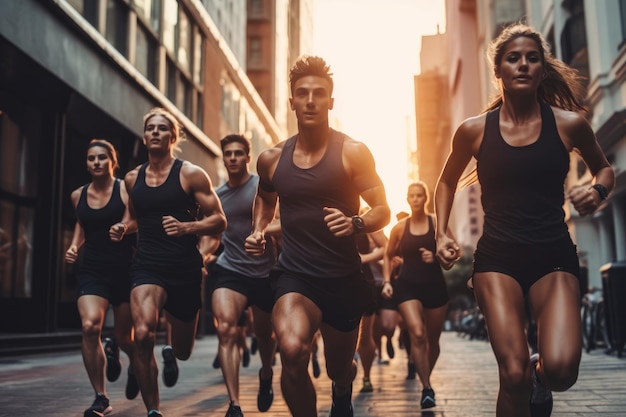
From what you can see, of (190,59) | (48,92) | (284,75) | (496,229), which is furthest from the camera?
(284,75)

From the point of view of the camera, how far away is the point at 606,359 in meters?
12.2

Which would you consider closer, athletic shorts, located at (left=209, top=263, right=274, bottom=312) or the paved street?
the paved street

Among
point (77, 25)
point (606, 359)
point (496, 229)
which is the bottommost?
point (606, 359)

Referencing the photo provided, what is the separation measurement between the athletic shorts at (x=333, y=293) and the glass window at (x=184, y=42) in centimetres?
1828

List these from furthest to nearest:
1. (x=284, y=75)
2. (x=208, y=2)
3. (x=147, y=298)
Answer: (x=284, y=75)
(x=208, y=2)
(x=147, y=298)

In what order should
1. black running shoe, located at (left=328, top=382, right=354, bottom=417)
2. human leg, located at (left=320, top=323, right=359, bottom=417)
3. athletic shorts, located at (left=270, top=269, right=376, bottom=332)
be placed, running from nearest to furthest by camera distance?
1. athletic shorts, located at (left=270, top=269, right=376, bottom=332)
2. human leg, located at (left=320, top=323, right=359, bottom=417)
3. black running shoe, located at (left=328, top=382, right=354, bottom=417)

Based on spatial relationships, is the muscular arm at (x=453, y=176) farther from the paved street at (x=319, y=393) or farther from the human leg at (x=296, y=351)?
the paved street at (x=319, y=393)

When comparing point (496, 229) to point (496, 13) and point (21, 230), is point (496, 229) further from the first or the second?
point (496, 13)

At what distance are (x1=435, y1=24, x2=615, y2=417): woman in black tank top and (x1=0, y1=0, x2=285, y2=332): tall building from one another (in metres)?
9.26

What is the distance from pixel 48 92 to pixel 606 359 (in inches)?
409

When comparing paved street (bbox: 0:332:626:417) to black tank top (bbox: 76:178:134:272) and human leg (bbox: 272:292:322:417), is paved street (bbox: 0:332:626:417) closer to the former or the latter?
black tank top (bbox: 76:178:134:272)

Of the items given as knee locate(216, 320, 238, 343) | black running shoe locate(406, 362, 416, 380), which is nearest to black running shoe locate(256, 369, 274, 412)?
knee locate(216, 320, 238, 343)

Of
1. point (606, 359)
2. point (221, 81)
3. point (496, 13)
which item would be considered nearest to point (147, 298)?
point (606, 359)

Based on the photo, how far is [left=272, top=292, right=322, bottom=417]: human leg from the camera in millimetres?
3818
